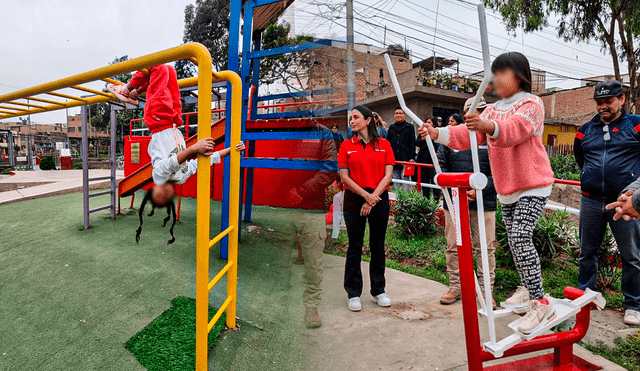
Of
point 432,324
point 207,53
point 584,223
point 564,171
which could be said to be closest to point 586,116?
point 564,171

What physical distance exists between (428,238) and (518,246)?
126 inches

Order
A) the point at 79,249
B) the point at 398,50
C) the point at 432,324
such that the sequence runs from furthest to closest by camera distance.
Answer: the point at 79,249 < the point at 432,324 < the point at 398,50

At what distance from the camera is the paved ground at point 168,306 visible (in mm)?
1981

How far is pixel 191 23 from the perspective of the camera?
8.06 metres

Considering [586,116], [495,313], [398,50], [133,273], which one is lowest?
[133,273]

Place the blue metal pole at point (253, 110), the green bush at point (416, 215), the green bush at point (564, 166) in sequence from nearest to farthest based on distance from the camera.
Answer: the blue metal pole at point (253, 110) < the green bush at point (416, 215) < the green bush at point (564, 166)

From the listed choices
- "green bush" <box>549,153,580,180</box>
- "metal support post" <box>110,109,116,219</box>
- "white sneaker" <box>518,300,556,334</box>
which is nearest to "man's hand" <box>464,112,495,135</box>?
"white sneaker" <box>518,300,556,334</box>

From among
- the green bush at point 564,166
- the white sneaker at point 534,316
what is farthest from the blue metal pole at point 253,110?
the green bush at point 564,166

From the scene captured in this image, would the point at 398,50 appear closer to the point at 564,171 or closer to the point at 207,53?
the point at 207,53

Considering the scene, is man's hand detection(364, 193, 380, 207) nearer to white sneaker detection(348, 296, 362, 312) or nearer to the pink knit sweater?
white sneaker detection(348, 296, 362, 312)

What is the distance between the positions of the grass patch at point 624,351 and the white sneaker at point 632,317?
156 millimetres

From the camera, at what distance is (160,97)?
1807 millimetres

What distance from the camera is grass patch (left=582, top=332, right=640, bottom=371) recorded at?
6.86ft

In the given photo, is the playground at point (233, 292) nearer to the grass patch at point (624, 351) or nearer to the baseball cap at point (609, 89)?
the grass patch at point (624, 351)
